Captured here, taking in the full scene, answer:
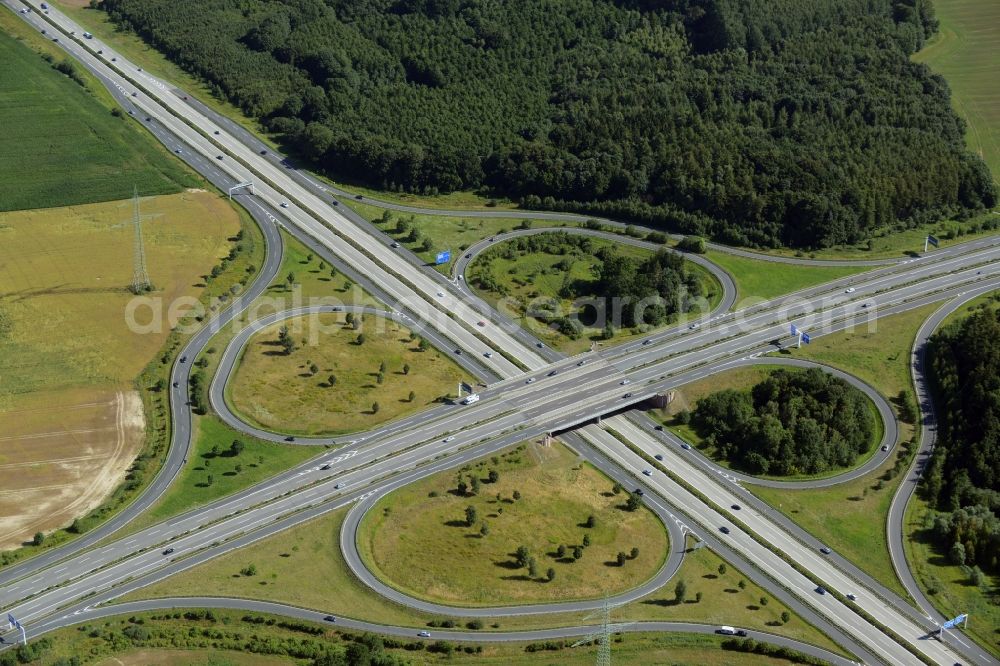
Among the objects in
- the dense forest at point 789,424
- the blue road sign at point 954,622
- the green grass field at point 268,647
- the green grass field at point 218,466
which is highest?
the dense forest at point 789,424

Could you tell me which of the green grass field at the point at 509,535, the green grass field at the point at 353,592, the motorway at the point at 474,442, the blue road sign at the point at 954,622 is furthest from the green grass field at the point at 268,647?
the blue road sign at the point at 954,622

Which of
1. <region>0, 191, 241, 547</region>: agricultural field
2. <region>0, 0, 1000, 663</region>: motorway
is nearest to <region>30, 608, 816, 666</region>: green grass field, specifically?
<region>0, 0, 1000, 663</region>: motorway

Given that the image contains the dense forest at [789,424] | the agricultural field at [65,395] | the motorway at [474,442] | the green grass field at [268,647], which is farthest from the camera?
the dense forest at [789,424]

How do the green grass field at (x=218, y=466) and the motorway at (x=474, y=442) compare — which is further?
the green grass field at (x=218, y=466)

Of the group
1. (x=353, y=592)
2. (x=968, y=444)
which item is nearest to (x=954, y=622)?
(x=968, y=444)

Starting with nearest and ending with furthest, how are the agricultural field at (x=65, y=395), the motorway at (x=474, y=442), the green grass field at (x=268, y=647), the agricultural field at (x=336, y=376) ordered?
1. the green grass field at (x=268, y=647)
2. the motorway at (x=474, y=442)
3. the agricultural field at (x=65, y=395)
4. the agricultural field at (x=336, y=376)

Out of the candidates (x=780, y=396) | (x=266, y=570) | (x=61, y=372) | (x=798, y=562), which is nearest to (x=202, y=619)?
(x=266, y=570)

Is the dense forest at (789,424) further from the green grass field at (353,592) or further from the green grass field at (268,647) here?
the green grass field at (268,647)

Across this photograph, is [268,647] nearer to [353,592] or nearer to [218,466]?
[353,592]
